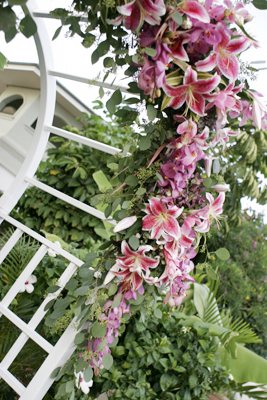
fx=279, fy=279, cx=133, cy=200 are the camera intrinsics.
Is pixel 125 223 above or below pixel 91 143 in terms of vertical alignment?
below

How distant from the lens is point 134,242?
66 centimetres

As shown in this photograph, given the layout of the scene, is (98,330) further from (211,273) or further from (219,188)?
(219,188)

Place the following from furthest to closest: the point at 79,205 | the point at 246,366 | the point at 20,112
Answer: the point at 20,112 → the point at 246,366 → the point at 79,205

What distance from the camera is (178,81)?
55 centimetres

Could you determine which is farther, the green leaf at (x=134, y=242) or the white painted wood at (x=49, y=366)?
the white painted wood at (x=49, y=366)

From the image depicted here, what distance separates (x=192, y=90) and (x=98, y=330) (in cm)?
64

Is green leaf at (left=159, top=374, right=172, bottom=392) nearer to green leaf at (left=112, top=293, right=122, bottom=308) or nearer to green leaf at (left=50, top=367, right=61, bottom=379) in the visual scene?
green leaf at (left=50, top=367, right=61, bottom=379)

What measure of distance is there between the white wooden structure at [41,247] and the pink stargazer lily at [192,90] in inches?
17.5

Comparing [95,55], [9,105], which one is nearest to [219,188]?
[95,55]

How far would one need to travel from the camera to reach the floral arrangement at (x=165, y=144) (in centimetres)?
51

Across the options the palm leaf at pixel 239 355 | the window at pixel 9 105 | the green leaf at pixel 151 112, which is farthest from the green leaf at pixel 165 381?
the window at pixel 9 105

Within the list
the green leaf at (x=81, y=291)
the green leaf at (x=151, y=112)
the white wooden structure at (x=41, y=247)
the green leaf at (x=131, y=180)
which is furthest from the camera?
the white wooden structure at (x=41, y=247)

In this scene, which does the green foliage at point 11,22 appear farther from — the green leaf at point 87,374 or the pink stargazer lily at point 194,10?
the green leaf at point 87,374

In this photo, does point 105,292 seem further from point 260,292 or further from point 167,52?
point 260,292
